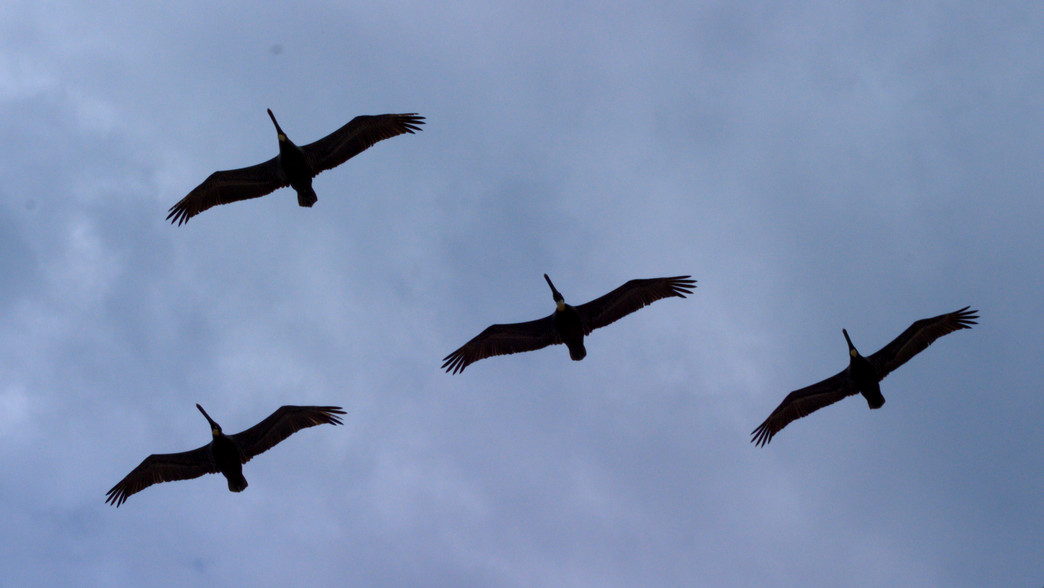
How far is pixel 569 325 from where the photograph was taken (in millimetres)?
30078

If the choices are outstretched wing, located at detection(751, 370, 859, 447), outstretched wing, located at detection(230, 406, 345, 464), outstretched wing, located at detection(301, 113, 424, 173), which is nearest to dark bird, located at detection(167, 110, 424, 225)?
outstretched wing, located at detection(301, 113, 424, 173)

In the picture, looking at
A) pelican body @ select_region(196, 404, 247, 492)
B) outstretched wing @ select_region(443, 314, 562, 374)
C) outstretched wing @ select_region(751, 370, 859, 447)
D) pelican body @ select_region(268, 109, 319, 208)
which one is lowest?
pelican body @ select_region(196, 404, 247, 492)

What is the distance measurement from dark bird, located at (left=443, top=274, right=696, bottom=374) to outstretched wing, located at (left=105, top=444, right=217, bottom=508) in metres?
8.50

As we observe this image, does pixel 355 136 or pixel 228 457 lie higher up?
pixel 355 136

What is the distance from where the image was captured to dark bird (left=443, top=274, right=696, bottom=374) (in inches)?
1183

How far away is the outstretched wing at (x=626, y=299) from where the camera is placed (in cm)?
2998

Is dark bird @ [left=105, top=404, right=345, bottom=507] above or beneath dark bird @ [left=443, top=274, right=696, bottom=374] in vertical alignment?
beneath

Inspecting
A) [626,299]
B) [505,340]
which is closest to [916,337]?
[626,299]

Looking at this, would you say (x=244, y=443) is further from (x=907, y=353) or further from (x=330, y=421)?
(x=907, y=353)

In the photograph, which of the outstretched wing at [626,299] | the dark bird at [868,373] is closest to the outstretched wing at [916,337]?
the dark bird at [868,373]

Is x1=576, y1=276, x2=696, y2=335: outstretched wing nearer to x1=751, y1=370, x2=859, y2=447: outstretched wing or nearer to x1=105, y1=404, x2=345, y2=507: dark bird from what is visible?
x1=751, y1=370, x2=859, y2=447: outstretched wing

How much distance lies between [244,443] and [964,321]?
2390 centimetres

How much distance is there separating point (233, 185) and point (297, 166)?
8.52 feet

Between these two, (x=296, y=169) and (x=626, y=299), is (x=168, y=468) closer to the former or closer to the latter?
(x=296, y=169)
